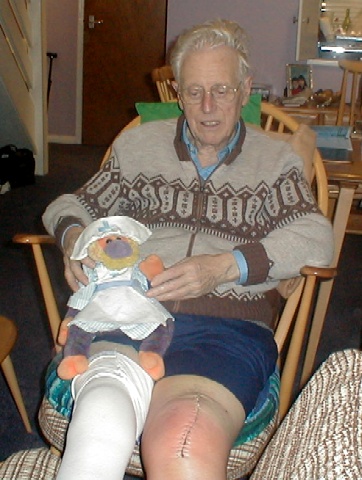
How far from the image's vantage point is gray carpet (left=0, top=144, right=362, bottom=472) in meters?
2.04

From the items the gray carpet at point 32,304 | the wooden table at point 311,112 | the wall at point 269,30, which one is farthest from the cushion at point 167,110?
the wall at point 269,30

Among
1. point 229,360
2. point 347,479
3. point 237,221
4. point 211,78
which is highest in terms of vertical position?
point 211,78

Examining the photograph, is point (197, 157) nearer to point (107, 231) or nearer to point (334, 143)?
point (107, 231)

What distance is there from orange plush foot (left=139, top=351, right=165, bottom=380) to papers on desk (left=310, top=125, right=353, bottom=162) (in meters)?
1.04

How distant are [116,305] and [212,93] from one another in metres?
0.58

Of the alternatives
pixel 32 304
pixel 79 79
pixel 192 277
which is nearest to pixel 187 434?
pixel 192 277

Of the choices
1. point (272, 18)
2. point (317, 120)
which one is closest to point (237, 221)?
point (317, 120)

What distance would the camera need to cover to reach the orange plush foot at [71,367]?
1149 millimetres

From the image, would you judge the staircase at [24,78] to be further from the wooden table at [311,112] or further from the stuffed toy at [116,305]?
the stuffed toy at [116,305]

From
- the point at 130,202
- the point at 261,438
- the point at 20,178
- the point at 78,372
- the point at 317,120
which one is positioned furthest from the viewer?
the point at 20,178

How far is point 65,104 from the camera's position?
6.27 metres

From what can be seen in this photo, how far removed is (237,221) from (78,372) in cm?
54

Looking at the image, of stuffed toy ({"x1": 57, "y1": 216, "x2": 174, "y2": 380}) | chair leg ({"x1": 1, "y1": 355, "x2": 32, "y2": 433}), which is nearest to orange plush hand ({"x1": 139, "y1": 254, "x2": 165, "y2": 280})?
stuffed toy ({"x1": 57, "y1": 216, "x2": 174, "y2": 380})

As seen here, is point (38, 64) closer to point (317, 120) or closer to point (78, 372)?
point (317, 120)
